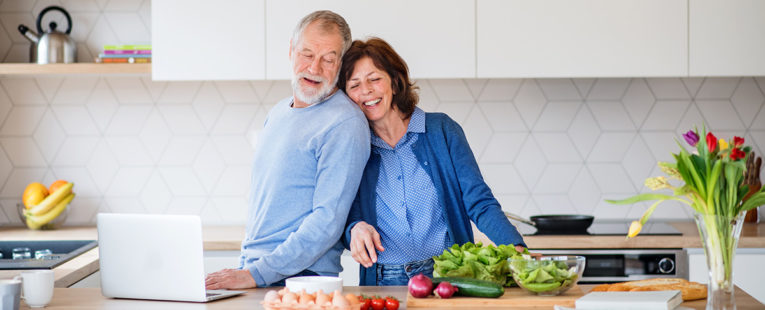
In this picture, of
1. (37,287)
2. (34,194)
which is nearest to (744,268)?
(37,287)

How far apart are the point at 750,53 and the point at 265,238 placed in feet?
7.15

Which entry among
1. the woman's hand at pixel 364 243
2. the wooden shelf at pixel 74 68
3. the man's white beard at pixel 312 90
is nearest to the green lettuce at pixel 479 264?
the woman's hand at pixel 364 243

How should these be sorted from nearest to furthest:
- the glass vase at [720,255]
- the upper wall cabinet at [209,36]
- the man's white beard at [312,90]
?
the glass vase at [720,255]
the man's white beard at [312,90]
the upper wall cabinet at [209,36]

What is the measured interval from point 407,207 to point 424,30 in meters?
1.13

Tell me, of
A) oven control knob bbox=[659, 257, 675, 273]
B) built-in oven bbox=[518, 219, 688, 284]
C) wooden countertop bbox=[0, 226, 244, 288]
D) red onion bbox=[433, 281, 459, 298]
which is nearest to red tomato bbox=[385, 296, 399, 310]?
red onion bbox=[433, 281, 459, 298]

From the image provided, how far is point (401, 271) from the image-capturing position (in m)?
2.26

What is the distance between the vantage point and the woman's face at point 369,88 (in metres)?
2.27

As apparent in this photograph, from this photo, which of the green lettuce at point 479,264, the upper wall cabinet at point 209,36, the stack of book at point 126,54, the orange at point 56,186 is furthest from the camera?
the orange at point 56,186

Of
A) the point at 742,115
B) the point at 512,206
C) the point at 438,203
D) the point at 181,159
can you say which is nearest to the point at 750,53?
the point at 742,115

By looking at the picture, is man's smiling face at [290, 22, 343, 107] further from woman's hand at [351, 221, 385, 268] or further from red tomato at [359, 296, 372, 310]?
red tomato at [359, 296, 372, 310]

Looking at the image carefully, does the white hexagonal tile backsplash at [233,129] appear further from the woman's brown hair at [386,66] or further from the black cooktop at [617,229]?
the woman's brown hair at [386,66]

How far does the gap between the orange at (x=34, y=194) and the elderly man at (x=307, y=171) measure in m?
1.63

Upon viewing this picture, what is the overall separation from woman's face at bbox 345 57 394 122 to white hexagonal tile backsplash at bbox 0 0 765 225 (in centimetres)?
134

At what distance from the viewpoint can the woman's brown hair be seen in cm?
228
